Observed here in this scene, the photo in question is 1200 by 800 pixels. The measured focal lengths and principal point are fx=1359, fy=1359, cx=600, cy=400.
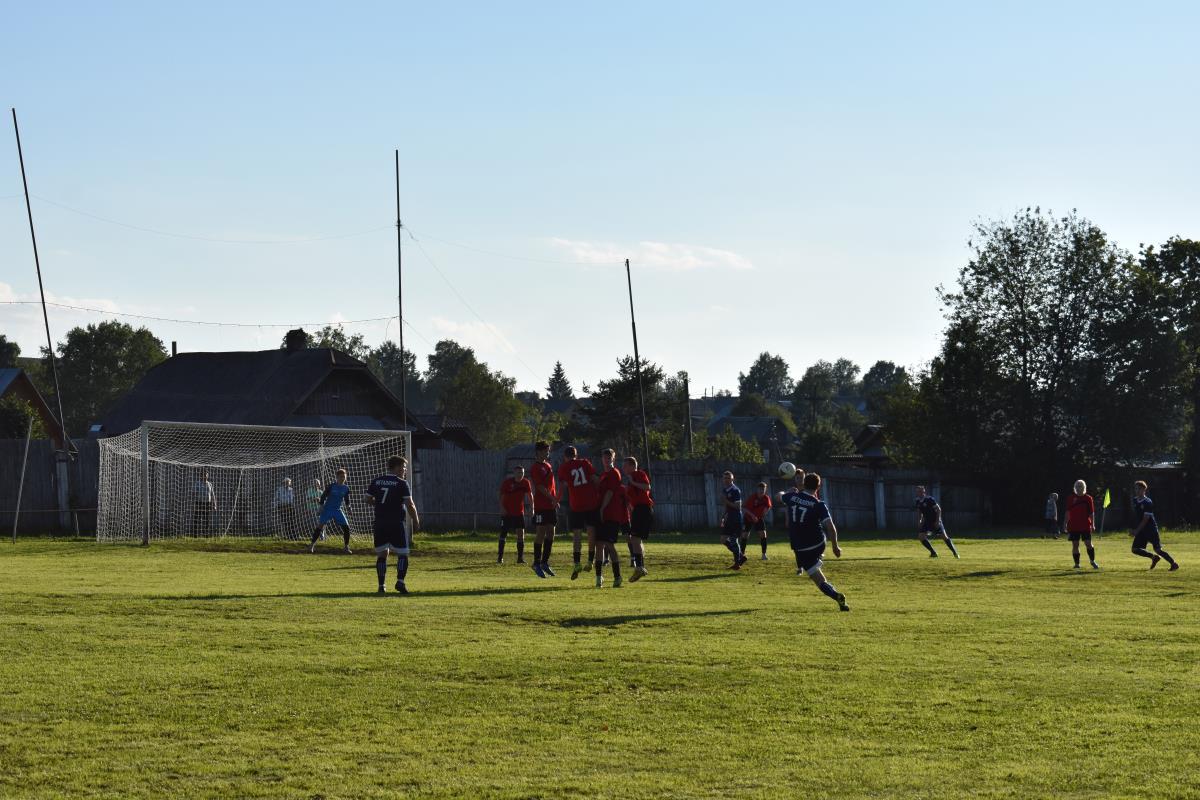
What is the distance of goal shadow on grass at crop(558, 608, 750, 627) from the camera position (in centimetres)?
1523

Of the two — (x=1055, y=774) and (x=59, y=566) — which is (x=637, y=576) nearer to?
(x=59, y=566)

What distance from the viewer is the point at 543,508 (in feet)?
76.9

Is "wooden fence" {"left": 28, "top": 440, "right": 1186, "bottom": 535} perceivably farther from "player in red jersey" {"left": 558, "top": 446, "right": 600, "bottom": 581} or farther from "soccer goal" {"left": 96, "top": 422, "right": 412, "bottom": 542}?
"player in red jersey" {"left": 558, "top": 446, "right": 600, "bottom": 581}

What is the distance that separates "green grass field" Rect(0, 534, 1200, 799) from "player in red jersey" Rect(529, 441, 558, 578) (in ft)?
11.6

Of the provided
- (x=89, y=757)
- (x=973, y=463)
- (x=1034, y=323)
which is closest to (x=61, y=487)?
(x=89, y=757)

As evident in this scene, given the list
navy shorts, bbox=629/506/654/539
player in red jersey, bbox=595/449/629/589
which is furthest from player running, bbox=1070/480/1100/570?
player in red jersey, bbox=595/449/629/589

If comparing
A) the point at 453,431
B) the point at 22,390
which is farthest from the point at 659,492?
the point at 22,390

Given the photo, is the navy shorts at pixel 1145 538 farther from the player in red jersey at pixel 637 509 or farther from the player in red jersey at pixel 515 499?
the player in red jersey at pixel 515 499

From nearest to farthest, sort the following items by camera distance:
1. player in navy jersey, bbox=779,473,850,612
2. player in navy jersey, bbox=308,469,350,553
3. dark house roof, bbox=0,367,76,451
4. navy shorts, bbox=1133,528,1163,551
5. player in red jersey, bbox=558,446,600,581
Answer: player in navy jersey, bbox=779,473,850,612 < player in red jersey, bbox=558,446,600,581 < navy shorts, bbox=1133,528,1163,551 < player in navy jersey, bbox=308,469,350,553 < dark house roof, bbox=0,367,76,451

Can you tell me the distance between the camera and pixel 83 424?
11231cm

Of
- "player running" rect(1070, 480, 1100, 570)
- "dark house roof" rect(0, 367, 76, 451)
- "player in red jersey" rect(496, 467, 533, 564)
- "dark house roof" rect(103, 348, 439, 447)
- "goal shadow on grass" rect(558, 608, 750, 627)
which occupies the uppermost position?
"dark house roof" rect(0, 367, 76, 451)

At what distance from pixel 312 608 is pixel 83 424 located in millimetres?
103538

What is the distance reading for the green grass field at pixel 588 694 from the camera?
830 centimetres

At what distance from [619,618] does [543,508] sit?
7748 mm
